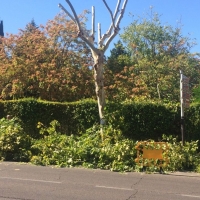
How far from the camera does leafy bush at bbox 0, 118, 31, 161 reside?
1291 centimetres

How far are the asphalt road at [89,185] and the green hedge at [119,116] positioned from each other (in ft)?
13.4

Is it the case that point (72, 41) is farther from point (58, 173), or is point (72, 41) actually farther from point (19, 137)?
point (58, 173)

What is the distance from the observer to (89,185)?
859 centimetres

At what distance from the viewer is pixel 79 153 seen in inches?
481

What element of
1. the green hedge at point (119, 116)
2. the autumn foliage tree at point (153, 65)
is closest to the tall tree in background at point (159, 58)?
the autumn foliage tree at point (153, 65)

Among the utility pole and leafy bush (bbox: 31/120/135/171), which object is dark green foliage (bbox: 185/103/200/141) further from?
leafy bush (bbox: 31/120/135/171)

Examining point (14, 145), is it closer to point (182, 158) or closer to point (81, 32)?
point (81, 32)

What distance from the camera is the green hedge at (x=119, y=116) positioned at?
48.5ft

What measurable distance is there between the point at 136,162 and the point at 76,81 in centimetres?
1012

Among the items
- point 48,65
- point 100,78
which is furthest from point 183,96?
point 48,65

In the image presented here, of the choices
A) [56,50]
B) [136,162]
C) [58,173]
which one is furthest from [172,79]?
[58,173]

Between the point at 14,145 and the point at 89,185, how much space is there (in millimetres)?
5414

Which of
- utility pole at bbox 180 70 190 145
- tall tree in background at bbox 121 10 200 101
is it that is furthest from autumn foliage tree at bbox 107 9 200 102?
utility pole at bbox 180 70 190 145

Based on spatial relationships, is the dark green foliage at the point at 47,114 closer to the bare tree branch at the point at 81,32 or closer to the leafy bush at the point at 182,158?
the bare tree branch at the point at 81,32
